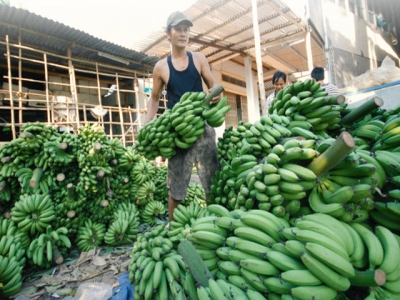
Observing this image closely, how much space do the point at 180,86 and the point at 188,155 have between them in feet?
2.64

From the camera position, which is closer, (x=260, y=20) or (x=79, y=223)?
(x=79, y=223)

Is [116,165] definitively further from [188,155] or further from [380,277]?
[380,277]

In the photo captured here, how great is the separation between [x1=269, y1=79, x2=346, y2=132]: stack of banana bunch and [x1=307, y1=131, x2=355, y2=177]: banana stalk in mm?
428

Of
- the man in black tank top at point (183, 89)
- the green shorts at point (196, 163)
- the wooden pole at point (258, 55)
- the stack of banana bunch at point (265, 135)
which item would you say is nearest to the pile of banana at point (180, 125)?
the man in black tank top at point (183, 89)

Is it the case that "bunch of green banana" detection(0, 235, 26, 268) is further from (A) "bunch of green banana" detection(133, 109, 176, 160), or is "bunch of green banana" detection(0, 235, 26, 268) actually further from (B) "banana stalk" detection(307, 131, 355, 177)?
(B) "banana stalk" detection(307, 131, 355, 177)

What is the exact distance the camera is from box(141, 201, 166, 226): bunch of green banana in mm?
4004

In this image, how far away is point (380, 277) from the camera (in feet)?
2.70

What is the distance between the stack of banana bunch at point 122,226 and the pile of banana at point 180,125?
1.72 meters

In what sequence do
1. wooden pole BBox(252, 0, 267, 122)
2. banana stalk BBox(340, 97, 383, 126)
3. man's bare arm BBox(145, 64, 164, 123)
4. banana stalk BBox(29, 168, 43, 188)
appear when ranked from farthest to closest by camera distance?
1. wooden pole BBox(252, 0, 267, 122)
2. banana stalk BBox(29, 168, 43, 188)
3. man's bare arm BBox(145, 64, 164, 123)
4. banana stalk BBox(340, 97, 383, 126)

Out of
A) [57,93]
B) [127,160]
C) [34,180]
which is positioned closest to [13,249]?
[34,180]

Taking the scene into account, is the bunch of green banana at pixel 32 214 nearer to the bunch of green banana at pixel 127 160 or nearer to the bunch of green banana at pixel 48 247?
the bunch of green banana at pixel 48 247

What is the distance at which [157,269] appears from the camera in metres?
1.43

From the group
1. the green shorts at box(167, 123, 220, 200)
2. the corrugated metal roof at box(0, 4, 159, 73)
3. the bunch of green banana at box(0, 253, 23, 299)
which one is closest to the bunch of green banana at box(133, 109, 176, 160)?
the green shorts at box(167, 123, 220, 200)

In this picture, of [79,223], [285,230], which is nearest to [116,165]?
[79,223]
